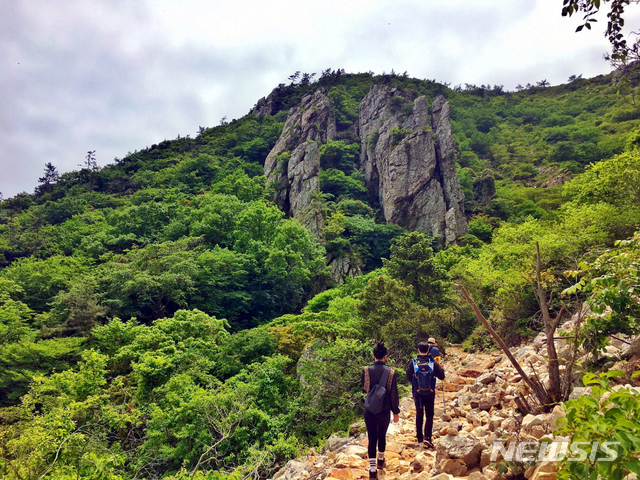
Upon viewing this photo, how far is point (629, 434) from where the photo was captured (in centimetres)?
129

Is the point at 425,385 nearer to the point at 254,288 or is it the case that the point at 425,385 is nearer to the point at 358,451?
the point at 358,451

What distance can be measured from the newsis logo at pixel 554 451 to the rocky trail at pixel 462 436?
0.08m

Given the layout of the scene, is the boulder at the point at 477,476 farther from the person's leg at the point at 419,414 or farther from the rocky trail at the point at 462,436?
the person's leg at the point at 419,414

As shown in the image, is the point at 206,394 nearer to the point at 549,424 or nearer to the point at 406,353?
the point at 406,353

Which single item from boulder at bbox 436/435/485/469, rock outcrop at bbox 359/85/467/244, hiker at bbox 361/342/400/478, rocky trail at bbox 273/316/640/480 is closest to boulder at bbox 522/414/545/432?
rocky trail at bbox 273/316/640/480

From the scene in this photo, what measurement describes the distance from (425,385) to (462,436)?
1.08 meters

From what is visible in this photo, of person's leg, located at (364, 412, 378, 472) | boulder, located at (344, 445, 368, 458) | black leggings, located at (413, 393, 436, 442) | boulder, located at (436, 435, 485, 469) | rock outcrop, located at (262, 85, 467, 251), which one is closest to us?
boulder, located at (436, 435, 485, 469)

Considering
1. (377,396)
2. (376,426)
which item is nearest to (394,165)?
(377,396)

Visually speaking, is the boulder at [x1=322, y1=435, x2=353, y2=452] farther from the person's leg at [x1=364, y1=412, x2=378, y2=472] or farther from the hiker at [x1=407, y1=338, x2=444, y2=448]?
the person's leg at [x1=364, y1=412, x2=378, y2=472]

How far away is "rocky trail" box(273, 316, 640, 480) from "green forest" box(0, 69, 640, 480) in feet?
3.40

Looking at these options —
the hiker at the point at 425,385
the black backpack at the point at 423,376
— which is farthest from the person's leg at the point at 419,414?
the black backpack at the point at 423,376

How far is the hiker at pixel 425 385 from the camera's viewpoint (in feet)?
15.7

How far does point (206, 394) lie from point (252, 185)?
108ft

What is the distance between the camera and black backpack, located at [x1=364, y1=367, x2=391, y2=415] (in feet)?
13.7
